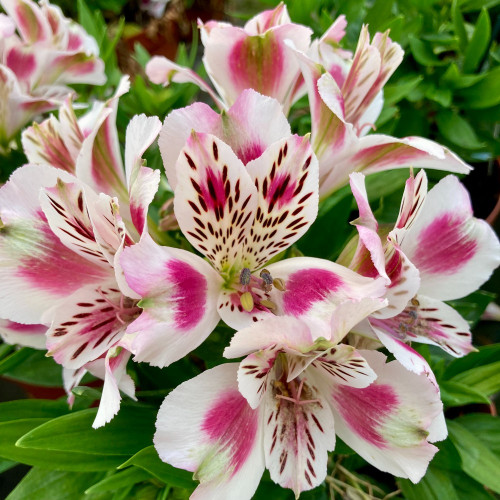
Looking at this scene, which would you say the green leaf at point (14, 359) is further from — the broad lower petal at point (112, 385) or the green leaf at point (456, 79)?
the green leaf at point (456, 79)

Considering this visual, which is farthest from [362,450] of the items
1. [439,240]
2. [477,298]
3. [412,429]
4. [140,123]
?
[477,298]

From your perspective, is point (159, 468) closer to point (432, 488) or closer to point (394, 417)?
point (394, 417)

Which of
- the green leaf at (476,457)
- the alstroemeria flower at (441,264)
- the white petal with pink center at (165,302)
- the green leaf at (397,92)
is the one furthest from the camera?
the green leaf at (397,92)

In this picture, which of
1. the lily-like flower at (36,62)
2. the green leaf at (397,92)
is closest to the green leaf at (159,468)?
the lily-like flower at (36,62)

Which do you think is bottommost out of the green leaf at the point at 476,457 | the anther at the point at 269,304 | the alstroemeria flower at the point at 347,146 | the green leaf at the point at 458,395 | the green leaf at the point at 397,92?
the green leaf at the point at 476,457

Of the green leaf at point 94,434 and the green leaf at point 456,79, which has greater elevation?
the green leaf at point 456,79

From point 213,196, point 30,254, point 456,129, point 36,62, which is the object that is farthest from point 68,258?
point 456,129
